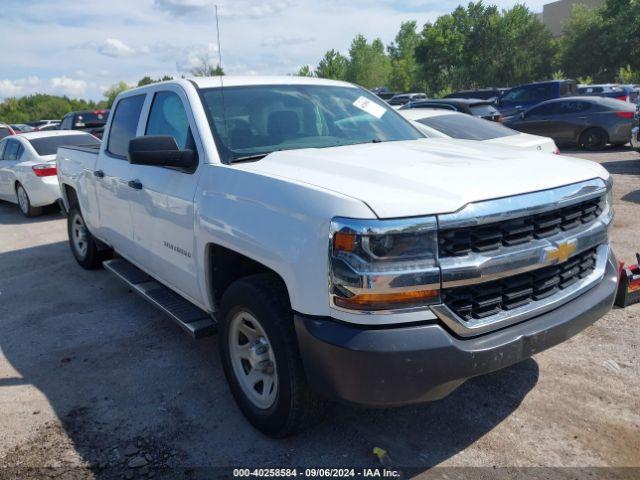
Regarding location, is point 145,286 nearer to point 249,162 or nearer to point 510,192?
point 249,162

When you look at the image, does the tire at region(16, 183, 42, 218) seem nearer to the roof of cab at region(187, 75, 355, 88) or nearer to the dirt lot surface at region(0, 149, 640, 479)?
the dirt lot surface at region(0, 149, 640, 479)

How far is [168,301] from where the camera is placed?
4.14 m

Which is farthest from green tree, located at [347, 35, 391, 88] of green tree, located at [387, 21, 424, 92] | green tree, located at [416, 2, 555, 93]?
green tree, located at [416, 2, 555, 93]

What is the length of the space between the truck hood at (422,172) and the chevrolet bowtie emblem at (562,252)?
302 mm

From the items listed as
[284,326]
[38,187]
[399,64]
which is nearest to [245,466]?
[284,326]

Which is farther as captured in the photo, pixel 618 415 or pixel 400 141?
pixel 400 141

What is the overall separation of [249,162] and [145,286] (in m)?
1.84

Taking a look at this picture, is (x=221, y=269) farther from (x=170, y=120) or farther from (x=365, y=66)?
(x=365, y=66)

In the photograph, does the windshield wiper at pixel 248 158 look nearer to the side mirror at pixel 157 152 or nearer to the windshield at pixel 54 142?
the side mirror at pixel 157 152

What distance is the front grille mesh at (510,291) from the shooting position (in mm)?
2459

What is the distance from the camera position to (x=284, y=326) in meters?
2.69

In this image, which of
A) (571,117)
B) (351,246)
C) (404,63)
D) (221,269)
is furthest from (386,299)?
(404,63)

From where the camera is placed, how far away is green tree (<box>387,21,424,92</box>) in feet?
201

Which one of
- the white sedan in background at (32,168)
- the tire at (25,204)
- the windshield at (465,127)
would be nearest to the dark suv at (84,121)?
the white sedan in background at (32,168)
